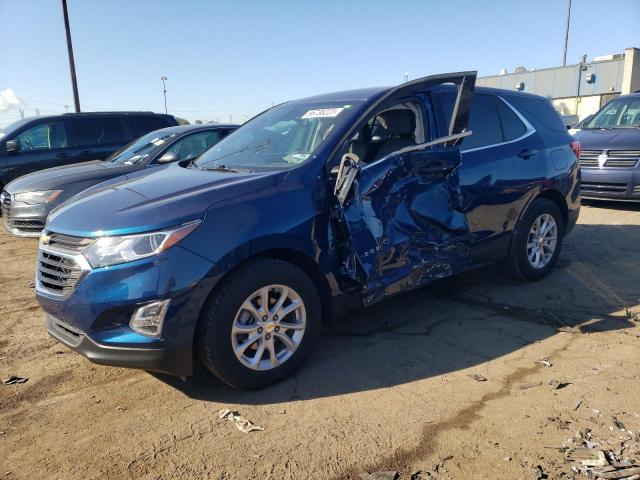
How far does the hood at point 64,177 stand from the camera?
6.48 meters

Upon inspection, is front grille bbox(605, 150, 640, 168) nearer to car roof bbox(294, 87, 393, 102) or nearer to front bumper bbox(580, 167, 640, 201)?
front bumper bbox(580, 167, 640, 201)

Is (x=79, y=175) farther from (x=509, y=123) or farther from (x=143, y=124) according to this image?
(x=509, y=123)

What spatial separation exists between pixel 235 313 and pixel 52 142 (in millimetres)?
8188

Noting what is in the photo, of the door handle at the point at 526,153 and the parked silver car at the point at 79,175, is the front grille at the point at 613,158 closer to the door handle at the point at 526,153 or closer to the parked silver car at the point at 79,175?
the door handle at the point at 526,153

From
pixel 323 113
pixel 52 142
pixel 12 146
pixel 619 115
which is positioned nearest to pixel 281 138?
pixel 323 113

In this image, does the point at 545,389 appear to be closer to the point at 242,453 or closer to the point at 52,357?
the point at 242,453

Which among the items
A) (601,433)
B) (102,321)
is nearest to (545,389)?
(601,433)

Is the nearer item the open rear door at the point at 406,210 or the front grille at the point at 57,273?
the front grille at the point at 57,273

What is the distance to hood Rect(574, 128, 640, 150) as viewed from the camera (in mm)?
8281

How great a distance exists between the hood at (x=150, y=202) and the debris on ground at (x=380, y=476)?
1596 millimetres

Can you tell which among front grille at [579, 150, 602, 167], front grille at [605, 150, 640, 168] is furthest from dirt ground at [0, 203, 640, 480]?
front grille at [579, 150, 602, 167]

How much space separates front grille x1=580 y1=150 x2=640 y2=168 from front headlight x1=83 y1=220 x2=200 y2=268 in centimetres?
794

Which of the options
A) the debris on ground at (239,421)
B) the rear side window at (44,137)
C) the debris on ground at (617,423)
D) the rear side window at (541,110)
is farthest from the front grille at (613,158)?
the rear side window at (44,137)

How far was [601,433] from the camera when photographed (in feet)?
8.60
